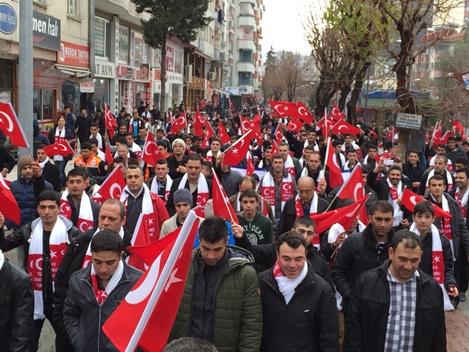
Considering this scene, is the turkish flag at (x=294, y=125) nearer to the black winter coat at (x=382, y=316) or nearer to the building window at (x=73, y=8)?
the building window at (x=73, y=8)

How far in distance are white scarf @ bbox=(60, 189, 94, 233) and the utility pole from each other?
16.0ft

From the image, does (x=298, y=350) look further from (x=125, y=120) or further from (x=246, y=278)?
(x=125, y=120)

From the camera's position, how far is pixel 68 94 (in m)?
25.7

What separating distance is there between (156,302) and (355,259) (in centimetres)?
247

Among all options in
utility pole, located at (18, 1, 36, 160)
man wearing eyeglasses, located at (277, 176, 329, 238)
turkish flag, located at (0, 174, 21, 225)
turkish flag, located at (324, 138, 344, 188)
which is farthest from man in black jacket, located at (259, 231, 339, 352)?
utility pole, located at (18, 1, 36, 160)

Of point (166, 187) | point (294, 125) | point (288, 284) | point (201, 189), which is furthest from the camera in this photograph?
point (294, 125)

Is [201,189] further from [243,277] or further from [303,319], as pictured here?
[303,319]

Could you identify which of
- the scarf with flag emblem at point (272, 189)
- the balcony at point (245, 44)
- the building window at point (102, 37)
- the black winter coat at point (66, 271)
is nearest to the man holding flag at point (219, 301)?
the black winter coat at point (66, 271)

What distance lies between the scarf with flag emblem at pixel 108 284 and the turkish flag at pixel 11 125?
514cm

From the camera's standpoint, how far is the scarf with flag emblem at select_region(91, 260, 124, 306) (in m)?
4.07

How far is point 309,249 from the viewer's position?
16.2 ft

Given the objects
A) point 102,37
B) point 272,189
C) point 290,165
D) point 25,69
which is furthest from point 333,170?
point 102,37

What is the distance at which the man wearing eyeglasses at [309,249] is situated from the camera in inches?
193

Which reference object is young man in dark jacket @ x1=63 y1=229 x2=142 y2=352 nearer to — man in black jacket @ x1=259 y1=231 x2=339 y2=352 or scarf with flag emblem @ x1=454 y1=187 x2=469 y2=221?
man in black jacket @ x1=259 y1=231 x2=339 y2=352
